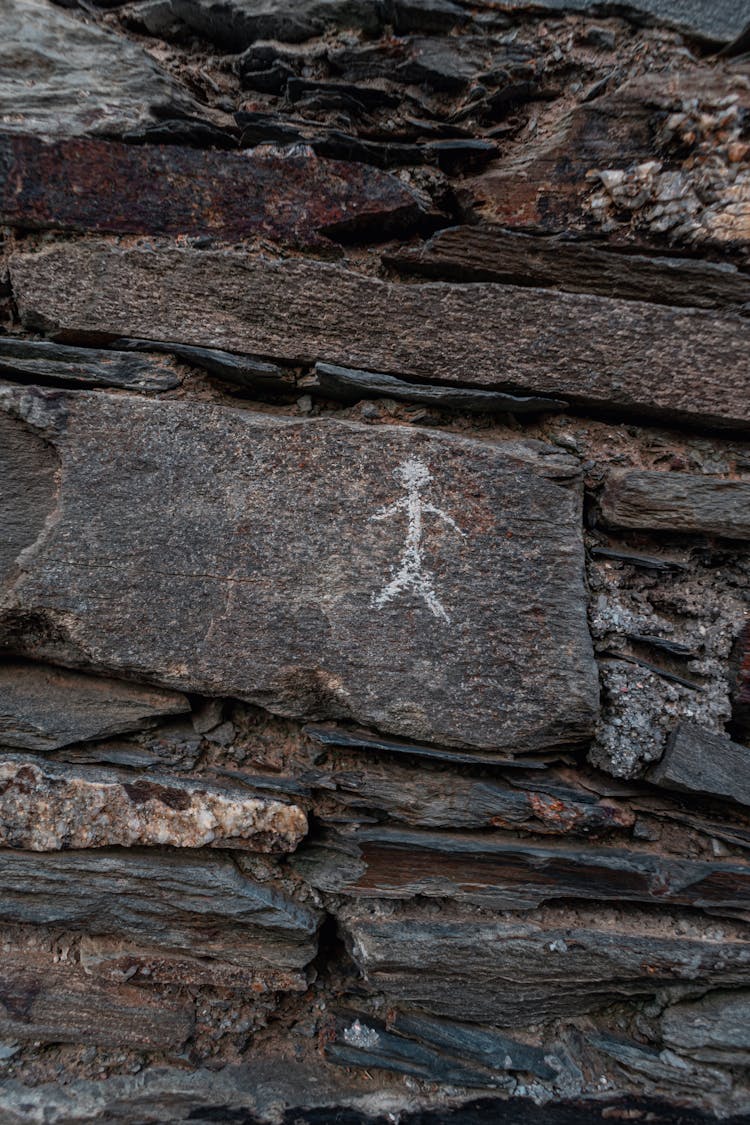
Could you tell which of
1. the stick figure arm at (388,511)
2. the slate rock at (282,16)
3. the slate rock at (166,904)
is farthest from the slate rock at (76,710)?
the slate rock at (282,16)

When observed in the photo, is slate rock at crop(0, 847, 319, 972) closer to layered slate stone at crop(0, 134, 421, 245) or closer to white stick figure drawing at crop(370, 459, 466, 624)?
white stick figure drawing at crop(370, 459, 466, 624)

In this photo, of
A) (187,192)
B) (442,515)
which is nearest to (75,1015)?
(442,515)

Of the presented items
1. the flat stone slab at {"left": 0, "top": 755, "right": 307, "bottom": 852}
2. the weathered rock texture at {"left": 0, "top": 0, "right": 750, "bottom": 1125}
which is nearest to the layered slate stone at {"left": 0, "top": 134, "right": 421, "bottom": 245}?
the weathered rock texture at {"left": 0, "top": 0, "right": 750, "bottom": 1125}

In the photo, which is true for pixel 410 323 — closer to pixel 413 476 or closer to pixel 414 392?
pixel 414 392

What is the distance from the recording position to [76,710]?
160cm

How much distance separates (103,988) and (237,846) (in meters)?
0.60

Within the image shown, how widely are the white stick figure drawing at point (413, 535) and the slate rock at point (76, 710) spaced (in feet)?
2.19

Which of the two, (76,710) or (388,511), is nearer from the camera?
(388,511)

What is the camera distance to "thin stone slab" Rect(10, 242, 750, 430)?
4.96 feet

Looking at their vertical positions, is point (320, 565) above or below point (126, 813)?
above

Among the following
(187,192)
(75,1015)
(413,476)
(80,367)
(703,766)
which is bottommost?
(75,1015)

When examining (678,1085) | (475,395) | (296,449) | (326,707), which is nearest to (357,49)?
(475,395)

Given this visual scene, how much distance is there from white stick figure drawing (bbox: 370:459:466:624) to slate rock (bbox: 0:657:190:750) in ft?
2.19

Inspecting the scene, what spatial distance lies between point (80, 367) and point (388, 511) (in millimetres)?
909
